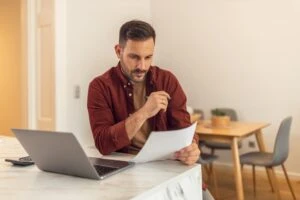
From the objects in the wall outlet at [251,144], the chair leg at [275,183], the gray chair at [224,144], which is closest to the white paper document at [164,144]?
the chair leg at [275,183]

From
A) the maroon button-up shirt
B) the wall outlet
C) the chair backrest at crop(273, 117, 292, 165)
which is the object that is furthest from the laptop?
the wall outlet

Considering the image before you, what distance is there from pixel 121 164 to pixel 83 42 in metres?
2.60

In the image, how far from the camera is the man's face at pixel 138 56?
1.50 metres

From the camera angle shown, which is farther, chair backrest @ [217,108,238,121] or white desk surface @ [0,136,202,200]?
chair backrest @ [217,108,238,121]

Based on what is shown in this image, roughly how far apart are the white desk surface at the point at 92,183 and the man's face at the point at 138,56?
1.50 feet

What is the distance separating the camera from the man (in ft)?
4.67

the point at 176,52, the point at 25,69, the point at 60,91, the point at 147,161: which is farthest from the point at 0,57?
the point at 147,161

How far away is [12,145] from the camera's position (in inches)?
61.0

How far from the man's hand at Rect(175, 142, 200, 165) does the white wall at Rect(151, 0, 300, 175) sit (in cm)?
297

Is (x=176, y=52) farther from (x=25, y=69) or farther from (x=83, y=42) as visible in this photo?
(x=25, y=69)

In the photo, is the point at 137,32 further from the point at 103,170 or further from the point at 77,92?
the point at 77,92

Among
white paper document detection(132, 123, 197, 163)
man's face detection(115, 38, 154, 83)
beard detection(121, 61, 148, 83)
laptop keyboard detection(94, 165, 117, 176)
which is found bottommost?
laptop keyboard detection(94, 165, 117, 176)

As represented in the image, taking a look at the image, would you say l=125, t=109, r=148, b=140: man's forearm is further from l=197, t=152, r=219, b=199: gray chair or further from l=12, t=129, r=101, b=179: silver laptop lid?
l=197, t=152, r=219, b=199: gray chair

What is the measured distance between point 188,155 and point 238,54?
319 centimetres
